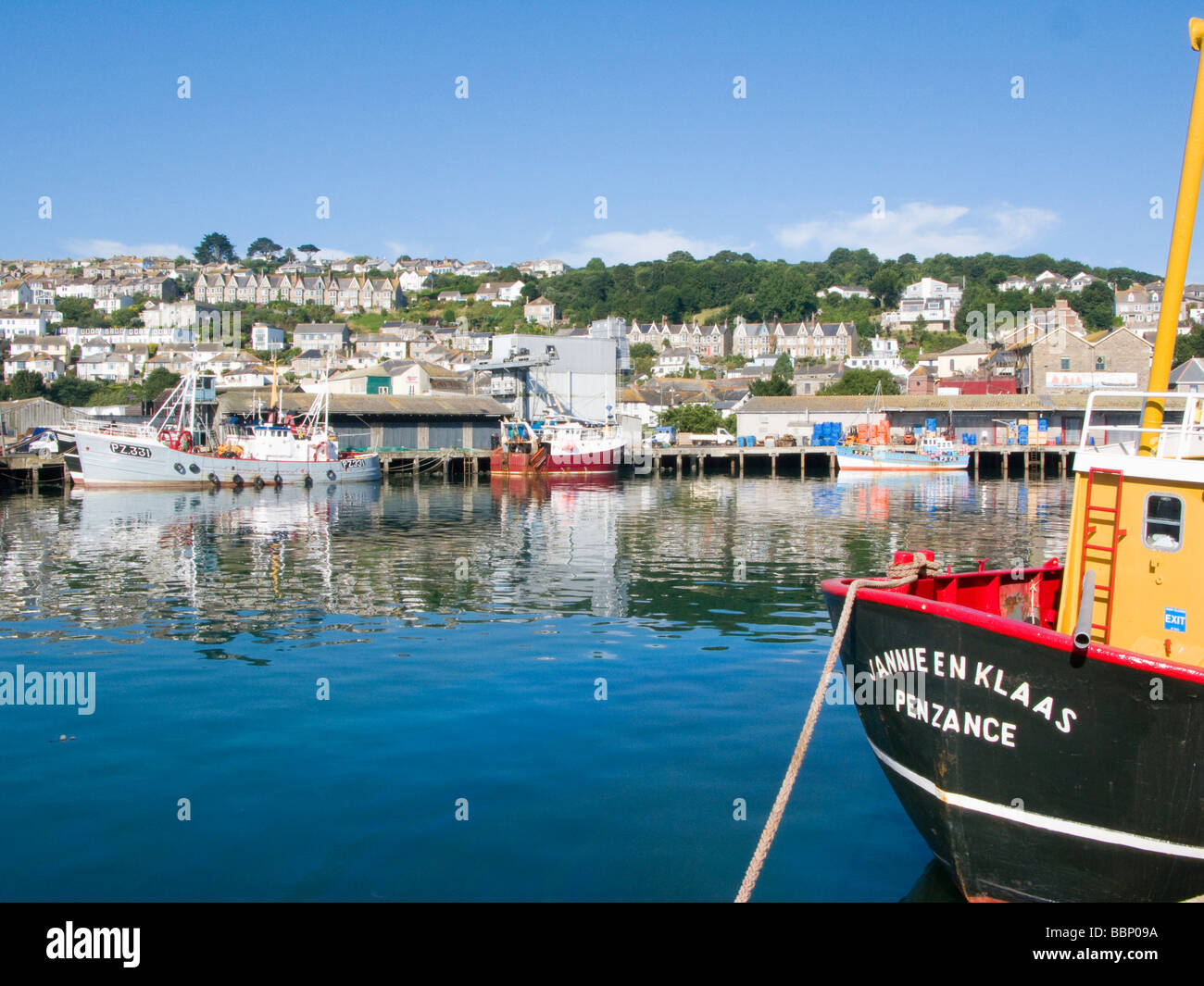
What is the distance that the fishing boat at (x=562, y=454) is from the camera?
73.8 m

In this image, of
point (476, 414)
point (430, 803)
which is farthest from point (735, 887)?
point (476, 414)

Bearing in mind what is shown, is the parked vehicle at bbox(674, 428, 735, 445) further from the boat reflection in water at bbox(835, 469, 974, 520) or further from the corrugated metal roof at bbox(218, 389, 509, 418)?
the boat reflection in water at bbox(835, 469, 974, 520)

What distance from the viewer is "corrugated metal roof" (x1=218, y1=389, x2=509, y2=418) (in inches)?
3100

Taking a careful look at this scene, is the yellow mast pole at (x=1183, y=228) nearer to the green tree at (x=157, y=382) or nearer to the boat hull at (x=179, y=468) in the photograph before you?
the boat hull at (x=179, y=468)

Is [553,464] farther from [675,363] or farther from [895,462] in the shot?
[675,363]

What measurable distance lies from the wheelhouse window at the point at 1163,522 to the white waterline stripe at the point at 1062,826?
2.37m

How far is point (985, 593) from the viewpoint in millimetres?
11539

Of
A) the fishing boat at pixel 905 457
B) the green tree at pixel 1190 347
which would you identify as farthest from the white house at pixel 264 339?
the green tree at pixel 1190 347

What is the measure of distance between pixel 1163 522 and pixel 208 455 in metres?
63.8

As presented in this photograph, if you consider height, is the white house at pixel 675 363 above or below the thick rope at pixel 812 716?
above

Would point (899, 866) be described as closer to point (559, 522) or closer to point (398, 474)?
point (559, 522)

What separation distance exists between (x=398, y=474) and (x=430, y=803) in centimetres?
6557

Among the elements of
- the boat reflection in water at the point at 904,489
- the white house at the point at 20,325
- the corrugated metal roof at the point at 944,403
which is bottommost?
the boat reflection in water at the point at 904,489

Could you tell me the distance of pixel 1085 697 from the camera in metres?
7.55
